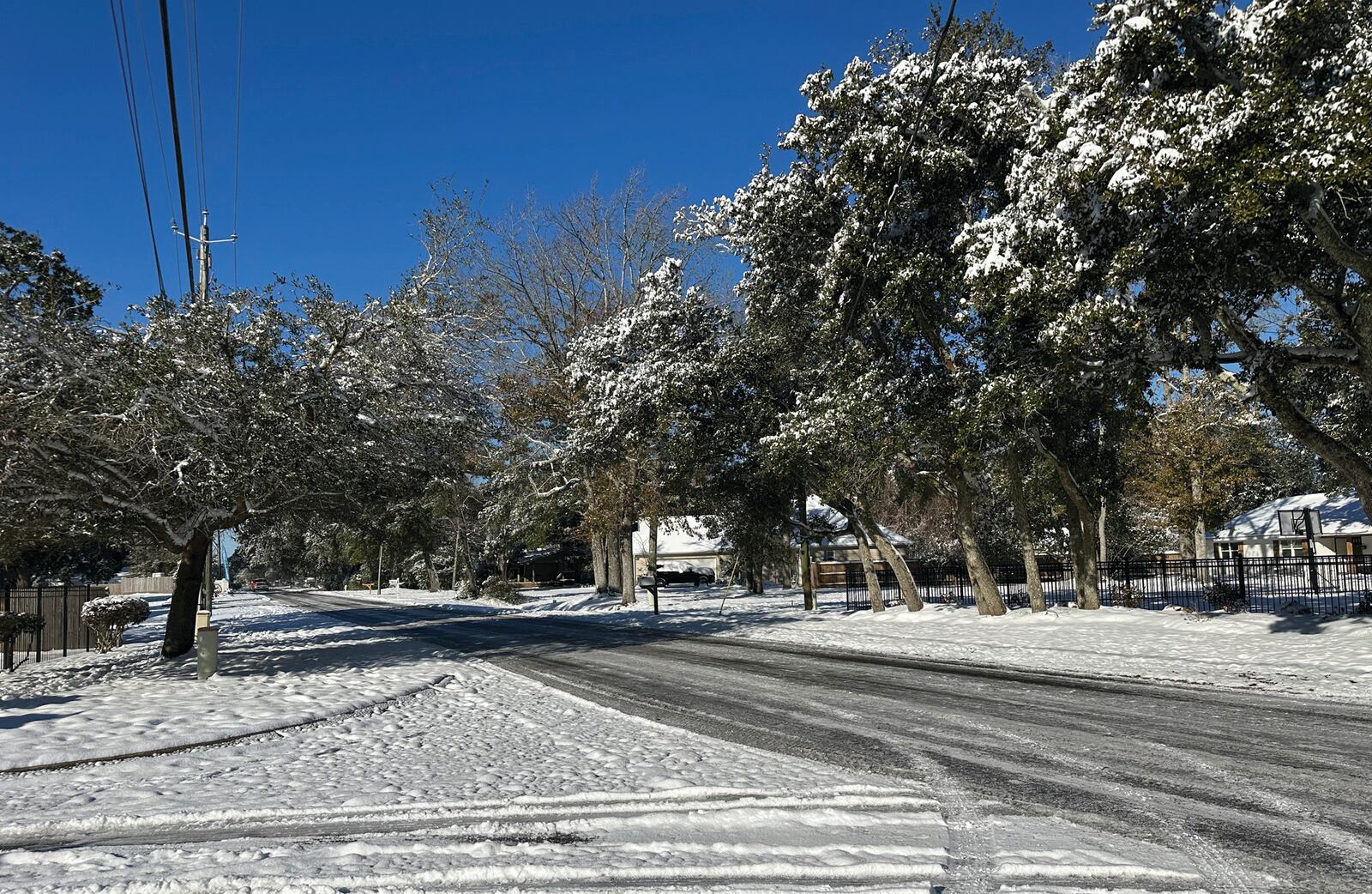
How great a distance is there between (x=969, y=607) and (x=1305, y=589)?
1100cm

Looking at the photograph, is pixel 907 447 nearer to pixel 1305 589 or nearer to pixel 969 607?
pixel 969 607

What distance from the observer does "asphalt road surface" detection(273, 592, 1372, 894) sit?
16.2 feet

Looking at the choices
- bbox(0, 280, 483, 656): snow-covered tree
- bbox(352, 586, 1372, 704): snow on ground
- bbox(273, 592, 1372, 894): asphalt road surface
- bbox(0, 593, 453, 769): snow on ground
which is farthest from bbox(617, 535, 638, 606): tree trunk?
bbox(273, 592, 1372, 894): asphalt road surface

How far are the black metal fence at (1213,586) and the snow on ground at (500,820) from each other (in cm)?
1686

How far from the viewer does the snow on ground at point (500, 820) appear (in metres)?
4.46

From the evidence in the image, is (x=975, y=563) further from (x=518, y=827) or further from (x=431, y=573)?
(x=431, y=573)

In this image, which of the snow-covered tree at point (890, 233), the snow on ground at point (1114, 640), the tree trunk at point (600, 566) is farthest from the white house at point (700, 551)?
the snow-covered tree at point (890, 233)

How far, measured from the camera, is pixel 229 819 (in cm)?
582

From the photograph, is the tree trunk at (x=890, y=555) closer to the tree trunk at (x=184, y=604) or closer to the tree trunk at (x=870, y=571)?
the tree trunk at (x=870, y=571)

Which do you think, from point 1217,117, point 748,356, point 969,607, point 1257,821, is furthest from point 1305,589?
point 1257,821

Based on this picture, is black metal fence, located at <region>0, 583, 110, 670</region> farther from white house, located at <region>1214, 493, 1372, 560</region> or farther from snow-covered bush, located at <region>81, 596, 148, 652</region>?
white house, located at <region>1214, 493, 1372, 560</region>

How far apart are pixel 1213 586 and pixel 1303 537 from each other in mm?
22646

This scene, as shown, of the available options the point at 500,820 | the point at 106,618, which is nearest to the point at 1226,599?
the point at 500,820

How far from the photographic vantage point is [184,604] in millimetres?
17641
